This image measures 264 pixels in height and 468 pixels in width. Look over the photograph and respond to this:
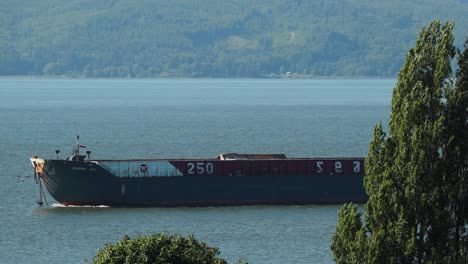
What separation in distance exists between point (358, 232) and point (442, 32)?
4834mm

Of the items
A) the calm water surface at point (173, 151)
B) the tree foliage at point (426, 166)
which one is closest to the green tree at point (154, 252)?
the tree foliage at point (426, 166)

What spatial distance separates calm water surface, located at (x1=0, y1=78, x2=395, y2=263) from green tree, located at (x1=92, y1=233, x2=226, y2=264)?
18.7 metres

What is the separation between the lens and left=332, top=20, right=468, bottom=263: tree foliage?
28203 mm

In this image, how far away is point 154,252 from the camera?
1135 inches

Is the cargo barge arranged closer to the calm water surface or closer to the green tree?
the calm water surface

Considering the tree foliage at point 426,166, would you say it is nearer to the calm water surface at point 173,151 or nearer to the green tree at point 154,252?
the green tree at point 154,252

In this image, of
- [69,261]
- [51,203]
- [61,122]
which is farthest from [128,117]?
[69,261]

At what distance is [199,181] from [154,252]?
36.4 meters

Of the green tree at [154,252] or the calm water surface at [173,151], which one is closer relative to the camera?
the green tree at [154,252]

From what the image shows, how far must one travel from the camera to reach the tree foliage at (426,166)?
2820 centimetres

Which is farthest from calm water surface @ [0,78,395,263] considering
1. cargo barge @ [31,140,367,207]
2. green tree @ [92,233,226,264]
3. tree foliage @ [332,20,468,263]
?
tree foliage @ [332,20,468,263]

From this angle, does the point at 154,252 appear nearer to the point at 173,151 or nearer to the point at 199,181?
the point at 199,181

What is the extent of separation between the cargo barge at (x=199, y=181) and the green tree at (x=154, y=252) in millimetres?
34682

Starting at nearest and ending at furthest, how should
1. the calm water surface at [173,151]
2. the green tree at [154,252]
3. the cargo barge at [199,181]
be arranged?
1. the green tree at [154,252]
2. the calm water surface at [173,151]
3. the cargo barge at [199,181]
